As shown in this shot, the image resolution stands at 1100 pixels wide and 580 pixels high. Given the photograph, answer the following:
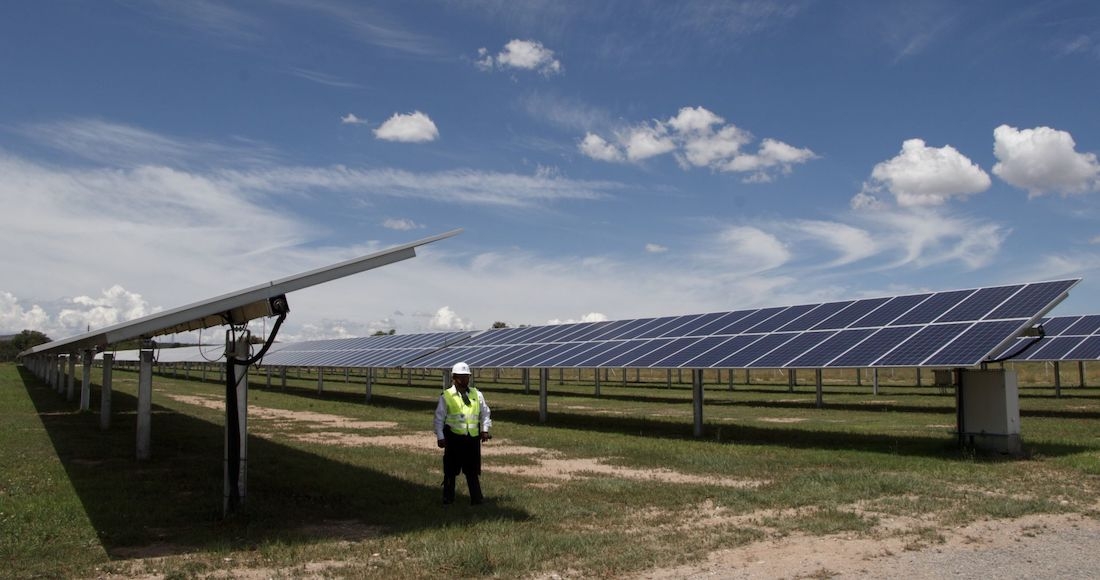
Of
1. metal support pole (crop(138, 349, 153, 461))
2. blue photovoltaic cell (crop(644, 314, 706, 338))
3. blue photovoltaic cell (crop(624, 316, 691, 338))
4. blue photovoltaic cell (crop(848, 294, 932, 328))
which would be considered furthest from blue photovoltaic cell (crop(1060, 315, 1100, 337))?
metal support pole (crop(138, 349, 153, 461))

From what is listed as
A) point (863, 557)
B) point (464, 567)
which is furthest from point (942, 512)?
point (464, 567)

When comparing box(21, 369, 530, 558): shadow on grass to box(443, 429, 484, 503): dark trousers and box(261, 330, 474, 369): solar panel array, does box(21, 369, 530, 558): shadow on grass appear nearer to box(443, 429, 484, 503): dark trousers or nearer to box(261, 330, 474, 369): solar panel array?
box(443, 429, 484, 503): dark trousers

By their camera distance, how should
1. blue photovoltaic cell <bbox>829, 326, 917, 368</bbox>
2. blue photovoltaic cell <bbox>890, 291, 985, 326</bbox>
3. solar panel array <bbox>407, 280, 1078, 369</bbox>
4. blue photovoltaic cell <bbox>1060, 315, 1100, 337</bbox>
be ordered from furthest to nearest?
1. blue photovoltaic cell <bbox>1060, 315, 1100, 337</bbox>
2. blue photovoltaic cell <bbox>890, 291, 985, 326</bbox>
3. blue photovoltaic cell <bbox>829, 326, 917, 368</bbox>
4. solar panel array <bbox>407, 280, 1078, 369</bbox>

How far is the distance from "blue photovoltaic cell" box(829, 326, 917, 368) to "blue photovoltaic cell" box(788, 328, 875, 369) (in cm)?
21

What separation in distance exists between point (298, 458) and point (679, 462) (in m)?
7.04

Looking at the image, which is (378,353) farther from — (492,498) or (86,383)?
(492,498)

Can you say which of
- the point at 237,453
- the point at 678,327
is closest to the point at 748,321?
the point at 678,327

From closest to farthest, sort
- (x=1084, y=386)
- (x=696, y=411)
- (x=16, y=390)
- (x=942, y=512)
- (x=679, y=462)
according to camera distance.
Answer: (x=942, y=512) < (x=679, y=462) < (x=696, y=411) < (x=16, y=390) < (x=1084, y=386)

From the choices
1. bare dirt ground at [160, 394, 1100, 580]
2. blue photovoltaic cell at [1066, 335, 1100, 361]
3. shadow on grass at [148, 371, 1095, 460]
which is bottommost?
shadow on grass at [148, 371, 1095, 460]

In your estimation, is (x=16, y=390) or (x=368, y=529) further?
(x=16, y=390)

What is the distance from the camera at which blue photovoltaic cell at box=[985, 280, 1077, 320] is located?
55.0ft

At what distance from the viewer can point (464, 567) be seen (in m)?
7.68

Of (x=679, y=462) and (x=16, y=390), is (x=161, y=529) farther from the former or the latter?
(x=16, y=390)

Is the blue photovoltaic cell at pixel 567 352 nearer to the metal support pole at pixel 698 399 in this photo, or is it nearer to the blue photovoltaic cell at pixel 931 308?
the metal support pole at pixel 698 399
